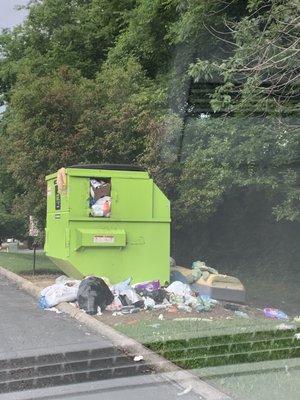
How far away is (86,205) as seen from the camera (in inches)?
460

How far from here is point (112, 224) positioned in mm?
11781

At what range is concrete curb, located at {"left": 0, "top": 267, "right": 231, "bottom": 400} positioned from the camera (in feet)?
18.4

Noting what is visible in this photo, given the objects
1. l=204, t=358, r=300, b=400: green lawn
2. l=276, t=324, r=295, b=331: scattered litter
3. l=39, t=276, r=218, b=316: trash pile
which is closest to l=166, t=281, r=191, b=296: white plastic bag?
l=39, t=276, r=218, b=316: trash pile

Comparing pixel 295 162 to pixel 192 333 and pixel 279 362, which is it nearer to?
pixel 192 333

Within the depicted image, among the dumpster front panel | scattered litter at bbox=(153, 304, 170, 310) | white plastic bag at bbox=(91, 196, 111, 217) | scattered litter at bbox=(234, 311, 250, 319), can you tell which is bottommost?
scattered litter at bbox=(234, 311, 250, 319)

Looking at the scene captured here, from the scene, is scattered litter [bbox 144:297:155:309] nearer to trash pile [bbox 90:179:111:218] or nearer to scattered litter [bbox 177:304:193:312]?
scattered litter [bbox 177:304:193:312]

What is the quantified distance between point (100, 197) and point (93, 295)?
2413 millimetres

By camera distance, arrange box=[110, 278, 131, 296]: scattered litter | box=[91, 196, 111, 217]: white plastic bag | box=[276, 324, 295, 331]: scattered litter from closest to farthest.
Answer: box=[276, 324, 295, 331]: scattered litter < box=[110, 278, 131, 296]: scattered litter < box=[91, 196, 111, 217]: white plastic bag

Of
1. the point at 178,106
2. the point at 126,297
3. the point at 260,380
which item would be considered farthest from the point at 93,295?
the point at 178,106

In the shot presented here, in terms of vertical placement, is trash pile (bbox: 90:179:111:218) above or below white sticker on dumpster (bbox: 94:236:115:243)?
above

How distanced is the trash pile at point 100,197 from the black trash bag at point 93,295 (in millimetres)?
1733

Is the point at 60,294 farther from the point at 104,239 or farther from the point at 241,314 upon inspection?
the point at 241,314

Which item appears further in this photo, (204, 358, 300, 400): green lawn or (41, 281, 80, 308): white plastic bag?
(41, 281, 80, 308): white plastic bag

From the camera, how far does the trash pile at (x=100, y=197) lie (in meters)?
11.8
